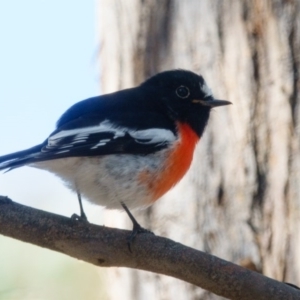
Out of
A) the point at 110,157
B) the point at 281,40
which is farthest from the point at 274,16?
the point at 110,157

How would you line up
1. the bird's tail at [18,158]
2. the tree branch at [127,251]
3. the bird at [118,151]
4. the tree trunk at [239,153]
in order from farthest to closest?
the tree trunk at [239,153], the bird at [118,151], the bird's tail at [18,158], the tree branch at [127,251]

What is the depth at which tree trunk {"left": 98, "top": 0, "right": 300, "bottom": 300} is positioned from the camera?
4.45 meters

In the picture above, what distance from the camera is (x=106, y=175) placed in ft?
10.8

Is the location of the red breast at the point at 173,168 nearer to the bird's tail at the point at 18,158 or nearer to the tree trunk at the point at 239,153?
the bird's tail at the point at 18,158

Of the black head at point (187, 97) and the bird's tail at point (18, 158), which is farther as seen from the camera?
the black head at point (187, 97)

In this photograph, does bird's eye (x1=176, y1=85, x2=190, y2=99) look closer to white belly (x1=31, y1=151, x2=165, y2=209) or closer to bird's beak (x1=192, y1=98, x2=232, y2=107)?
bird's beak (x1=192, y1=98, x2=232, y2=107)

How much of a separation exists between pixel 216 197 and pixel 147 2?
1372 millimetres

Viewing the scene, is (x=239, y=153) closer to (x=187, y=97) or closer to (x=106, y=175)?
(x=187, y=97)

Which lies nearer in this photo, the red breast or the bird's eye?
the red breast

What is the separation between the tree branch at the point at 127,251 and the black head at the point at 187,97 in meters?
0.96

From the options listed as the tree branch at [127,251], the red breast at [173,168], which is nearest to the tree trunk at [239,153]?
the red breast at [173,168]

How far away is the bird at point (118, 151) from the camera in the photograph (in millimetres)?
3224

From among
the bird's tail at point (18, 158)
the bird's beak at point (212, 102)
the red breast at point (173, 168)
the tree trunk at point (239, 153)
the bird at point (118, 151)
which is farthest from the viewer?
the tree trunk at point (239, 153)

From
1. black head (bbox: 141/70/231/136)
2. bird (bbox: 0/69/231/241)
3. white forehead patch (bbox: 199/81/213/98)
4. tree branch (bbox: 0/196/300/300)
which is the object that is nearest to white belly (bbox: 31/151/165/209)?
bird (bbox: 0/69/231/241)
